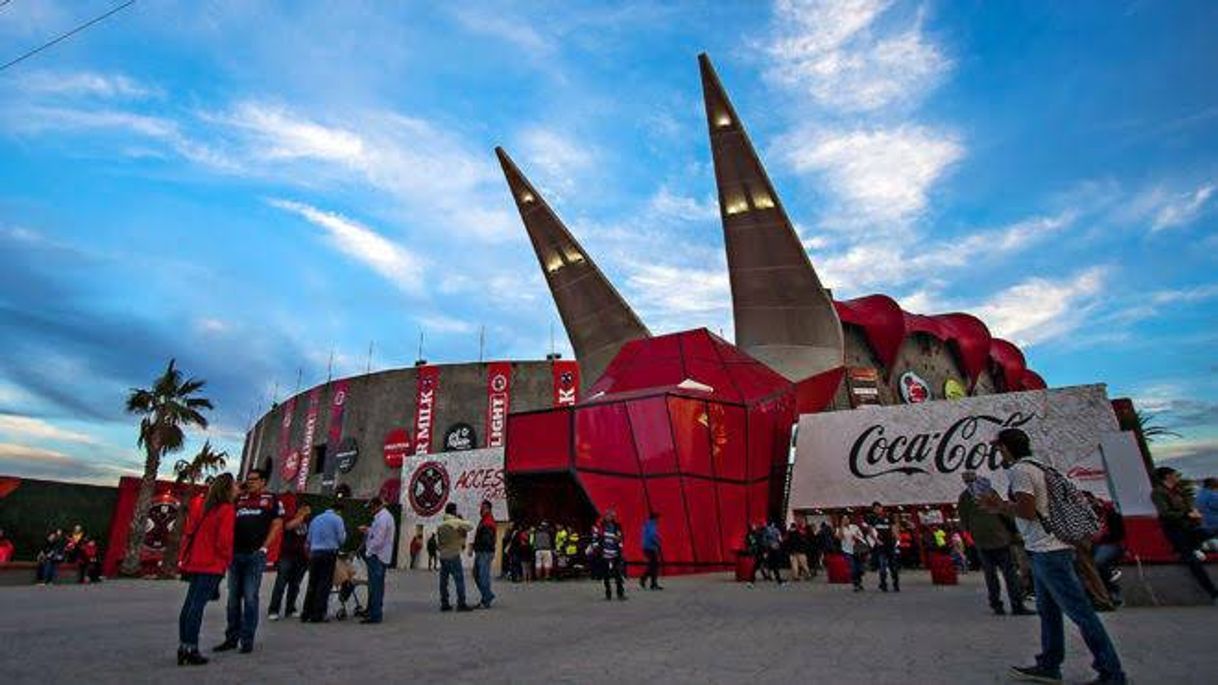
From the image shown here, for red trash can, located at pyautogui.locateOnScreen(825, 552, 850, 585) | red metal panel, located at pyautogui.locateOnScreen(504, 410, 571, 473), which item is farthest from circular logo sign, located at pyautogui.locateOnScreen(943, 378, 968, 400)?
red metal panel, located at pyautogui.locateOnScreen(504, 410, 571, 473)

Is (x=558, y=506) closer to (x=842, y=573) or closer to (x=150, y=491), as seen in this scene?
(x=842, y=573)

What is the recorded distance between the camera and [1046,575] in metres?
4.02

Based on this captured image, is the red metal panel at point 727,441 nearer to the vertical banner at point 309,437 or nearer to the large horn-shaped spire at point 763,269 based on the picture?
the large horn-shaped spire at point 763,269

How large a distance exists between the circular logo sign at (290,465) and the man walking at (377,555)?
52409 millimetres

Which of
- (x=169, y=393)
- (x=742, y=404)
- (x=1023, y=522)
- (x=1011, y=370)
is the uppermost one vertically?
(x=1011, y=370)

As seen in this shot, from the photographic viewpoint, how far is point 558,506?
20812mm

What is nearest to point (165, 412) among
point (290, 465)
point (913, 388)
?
point (290, 465)

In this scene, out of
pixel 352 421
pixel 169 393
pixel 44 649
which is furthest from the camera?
pixel 352 421

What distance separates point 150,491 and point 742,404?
757 inches

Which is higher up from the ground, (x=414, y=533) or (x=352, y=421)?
(x=352, y=421)

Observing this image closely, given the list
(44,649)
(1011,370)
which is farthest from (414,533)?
(1011,370)

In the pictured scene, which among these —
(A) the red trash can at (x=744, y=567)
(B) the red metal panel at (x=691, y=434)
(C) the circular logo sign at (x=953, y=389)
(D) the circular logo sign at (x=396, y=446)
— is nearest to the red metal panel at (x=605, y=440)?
(B) the red metal panel at (x=691, y=434)

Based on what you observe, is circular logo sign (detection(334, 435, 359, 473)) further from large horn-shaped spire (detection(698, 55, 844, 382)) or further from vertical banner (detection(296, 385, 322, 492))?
large horn-shaped spire (detection(698, 55, 844, 382))

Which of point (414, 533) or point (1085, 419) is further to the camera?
point (414, 533)
